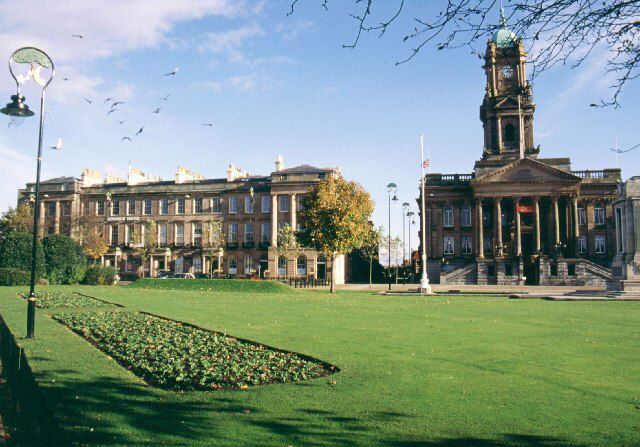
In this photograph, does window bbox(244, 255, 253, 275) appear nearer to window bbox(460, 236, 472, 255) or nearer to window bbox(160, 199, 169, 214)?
window bbox(160, 199, 169, 214)

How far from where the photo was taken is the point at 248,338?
43.2 feet

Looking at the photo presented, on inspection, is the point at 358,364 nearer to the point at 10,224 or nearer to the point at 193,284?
the point at 193,284

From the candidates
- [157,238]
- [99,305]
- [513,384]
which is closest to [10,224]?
[157,238]

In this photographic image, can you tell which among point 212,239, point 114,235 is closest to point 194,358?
point 212,239

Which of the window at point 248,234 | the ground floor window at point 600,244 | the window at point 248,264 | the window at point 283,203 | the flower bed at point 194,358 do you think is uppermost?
the window at point 283,203

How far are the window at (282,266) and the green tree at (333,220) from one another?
23.2 meters

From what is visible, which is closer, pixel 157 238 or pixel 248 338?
pixel 248 338

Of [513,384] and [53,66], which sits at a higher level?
[53,66]

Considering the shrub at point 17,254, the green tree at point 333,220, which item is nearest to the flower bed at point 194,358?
the green tree at point 333,220

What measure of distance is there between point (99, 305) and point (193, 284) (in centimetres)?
2021

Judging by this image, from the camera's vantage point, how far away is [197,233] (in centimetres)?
7538

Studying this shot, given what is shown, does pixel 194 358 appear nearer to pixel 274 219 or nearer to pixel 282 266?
pixel 282 266

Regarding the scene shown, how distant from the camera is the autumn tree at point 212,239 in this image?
70.3 m

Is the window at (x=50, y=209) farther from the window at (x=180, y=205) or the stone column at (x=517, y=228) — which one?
the stone column at (x=517, y=228)
